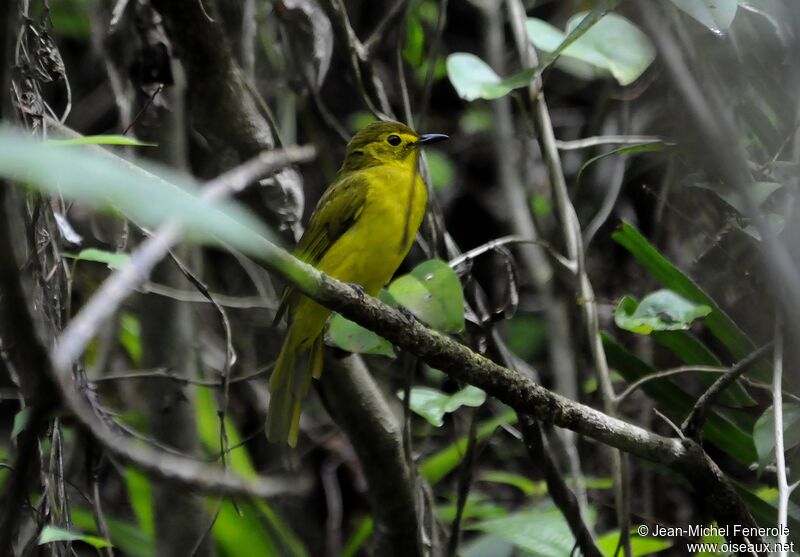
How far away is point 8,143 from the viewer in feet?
2.39

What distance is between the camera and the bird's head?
3.91 meters

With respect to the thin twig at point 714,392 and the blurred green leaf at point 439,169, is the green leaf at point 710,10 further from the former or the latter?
the blurred green leaf at point 439,169

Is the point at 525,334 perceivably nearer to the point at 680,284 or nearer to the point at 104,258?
the point at 680,284

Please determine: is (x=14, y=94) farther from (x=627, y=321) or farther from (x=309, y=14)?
(x=627, y=321)

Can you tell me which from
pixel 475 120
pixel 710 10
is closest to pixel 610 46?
pixel 710 10

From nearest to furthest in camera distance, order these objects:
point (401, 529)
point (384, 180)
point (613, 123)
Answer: point (401, 529) < point (384, 180) < point (613, 123)

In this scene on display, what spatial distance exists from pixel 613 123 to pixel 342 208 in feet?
7.07

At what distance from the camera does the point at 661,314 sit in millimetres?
2762

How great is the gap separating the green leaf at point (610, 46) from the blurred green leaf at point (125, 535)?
102 inches

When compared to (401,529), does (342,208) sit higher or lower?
higher

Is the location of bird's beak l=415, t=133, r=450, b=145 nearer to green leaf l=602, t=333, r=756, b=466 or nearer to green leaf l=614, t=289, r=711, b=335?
green leaf l=602, t=333, r=756, b=466

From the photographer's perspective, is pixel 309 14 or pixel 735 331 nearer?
pixel 735 331

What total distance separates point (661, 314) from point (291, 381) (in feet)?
4.70

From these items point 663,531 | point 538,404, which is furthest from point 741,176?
point 663,531
